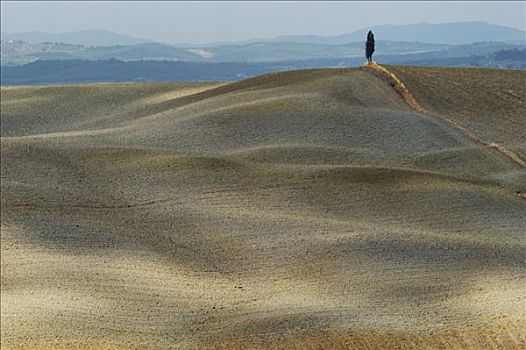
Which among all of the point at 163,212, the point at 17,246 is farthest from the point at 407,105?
the point at 17,246

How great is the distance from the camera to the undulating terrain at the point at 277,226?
2622cm

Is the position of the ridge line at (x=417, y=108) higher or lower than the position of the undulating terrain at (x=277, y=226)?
higher

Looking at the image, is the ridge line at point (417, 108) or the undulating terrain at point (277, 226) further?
the ridge line at point (417, 108)

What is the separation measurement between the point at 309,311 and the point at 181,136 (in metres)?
32.3

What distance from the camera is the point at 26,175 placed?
46.4m

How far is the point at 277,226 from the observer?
3819cm

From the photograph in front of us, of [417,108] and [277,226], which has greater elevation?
[417,108]

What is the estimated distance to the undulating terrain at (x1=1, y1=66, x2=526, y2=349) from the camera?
86.0 ft

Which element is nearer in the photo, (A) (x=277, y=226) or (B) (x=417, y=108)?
(A) (x=277, y=226)

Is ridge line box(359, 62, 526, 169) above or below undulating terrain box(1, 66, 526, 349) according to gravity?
above

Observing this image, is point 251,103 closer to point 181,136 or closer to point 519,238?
point 181,136

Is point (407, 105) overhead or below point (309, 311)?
overhead

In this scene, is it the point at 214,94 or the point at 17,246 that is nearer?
the point at 17,246

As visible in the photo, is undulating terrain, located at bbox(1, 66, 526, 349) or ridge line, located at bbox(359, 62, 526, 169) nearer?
undulating terrain, located at bbox(1, 66, 526, 349)
